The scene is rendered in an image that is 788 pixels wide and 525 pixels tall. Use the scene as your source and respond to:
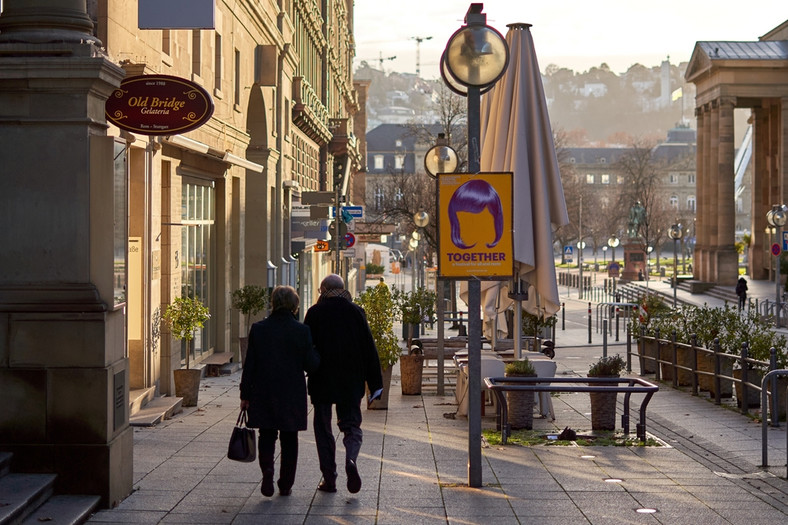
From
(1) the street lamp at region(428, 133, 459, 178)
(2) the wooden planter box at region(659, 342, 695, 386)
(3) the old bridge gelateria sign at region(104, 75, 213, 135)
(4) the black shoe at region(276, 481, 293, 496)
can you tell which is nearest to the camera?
(4) the black shoe at region(276, 481, 293, 496)

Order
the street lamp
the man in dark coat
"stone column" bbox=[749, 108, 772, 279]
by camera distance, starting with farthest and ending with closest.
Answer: "stone column" bbox=[749, 108, 772, 279] → the street lamp → the man in dark coat

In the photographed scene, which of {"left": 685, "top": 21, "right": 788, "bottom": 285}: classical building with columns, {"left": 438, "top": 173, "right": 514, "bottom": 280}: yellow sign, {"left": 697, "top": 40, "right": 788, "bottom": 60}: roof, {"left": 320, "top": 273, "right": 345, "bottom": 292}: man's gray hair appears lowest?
{"left": 320, "top": 273, "right": 345, "bottom": 292}: man's gray hair

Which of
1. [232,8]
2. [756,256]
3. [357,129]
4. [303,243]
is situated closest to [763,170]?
[756,256]

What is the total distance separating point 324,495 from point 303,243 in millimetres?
27816

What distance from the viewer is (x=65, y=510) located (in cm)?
781

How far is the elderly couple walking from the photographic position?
8844 mm

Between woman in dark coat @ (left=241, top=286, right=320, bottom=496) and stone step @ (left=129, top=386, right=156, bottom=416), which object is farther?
stone step @ (left=129, top=386, right=156, bottom=416)

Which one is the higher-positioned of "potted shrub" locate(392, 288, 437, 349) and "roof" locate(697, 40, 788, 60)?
"roof" locate(697, 40, 788, 60)

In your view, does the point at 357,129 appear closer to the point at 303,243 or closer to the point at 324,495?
the point at 303,243

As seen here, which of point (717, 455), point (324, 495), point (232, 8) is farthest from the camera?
point (232, 8)

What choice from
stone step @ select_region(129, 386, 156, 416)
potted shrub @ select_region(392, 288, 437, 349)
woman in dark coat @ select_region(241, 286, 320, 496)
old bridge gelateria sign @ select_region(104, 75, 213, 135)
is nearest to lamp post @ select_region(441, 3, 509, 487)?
woman in dark coat @ select_region(241, 286, 320, 496)

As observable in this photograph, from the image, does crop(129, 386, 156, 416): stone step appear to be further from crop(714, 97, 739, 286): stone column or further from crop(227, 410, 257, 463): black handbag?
crop(714, 97, 739, 286): stone column

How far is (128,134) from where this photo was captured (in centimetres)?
1463

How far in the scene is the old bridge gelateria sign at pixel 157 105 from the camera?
1342 centimetres
